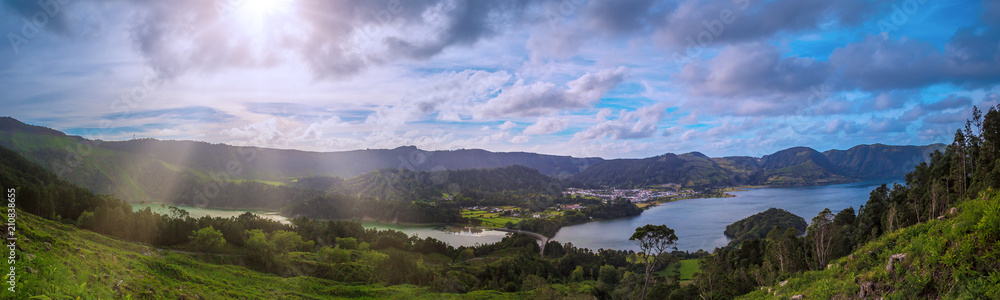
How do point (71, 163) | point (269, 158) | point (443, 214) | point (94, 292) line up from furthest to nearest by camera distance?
1. point (269, 158)
2. point (443, 214)
3. point (71, 163)
4. point (94, 292)

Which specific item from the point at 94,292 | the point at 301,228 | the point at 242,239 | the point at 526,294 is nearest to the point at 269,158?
the point at 301,228

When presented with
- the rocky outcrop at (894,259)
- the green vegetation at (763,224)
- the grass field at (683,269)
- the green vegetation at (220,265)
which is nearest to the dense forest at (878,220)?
the green vegetation at (220,265)

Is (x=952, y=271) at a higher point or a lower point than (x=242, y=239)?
higher

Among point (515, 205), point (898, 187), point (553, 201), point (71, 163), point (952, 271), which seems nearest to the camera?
point (952, 271)

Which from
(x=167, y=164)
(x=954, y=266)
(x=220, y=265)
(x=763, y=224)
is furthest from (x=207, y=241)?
(x=167, y=164)

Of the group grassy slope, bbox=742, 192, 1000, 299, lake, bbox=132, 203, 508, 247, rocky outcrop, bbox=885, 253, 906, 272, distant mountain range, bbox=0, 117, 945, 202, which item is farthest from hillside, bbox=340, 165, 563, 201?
grassy slope, bbox=742, 192, 1000, 299

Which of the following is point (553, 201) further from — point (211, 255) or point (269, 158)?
point (269, 158)

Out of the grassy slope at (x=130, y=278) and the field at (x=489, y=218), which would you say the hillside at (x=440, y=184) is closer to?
the field at (x=489, y=218)
